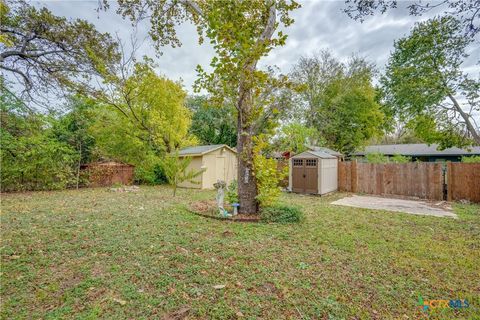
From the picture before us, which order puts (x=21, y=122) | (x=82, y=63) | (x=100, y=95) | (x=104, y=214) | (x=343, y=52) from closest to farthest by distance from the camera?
(x=104, y=214)
(x=82, y=63)
(x=21, y=122)
(x=100, y=95)
(x=343, y=52)

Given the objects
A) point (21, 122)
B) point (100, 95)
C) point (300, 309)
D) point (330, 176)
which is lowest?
point (300, 309)

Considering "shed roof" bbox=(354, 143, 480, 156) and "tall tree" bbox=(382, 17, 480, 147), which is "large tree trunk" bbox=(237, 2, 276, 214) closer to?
"tall tree" bbox=(382, 17, 480, 147)

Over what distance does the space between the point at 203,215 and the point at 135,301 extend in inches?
137

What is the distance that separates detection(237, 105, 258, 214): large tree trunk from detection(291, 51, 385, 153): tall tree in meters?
16.0

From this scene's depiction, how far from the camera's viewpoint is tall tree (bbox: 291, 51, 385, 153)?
20.1 m

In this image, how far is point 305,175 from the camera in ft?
33.0

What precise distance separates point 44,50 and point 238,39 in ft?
21.1

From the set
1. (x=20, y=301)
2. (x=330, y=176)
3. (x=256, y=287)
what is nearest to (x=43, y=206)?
(x=20, y=301)

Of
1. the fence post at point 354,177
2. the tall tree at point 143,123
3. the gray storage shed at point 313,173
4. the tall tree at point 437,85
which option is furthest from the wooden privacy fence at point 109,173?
the tall tree at point 437,85

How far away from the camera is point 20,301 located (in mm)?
2246

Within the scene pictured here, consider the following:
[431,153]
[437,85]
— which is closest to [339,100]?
[431,153]

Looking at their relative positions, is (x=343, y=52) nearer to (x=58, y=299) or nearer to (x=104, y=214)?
(x=104, y=214)

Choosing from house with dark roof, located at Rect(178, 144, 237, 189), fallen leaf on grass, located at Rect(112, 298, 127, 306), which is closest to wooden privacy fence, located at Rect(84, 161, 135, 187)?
house with dark roof, located at Rect(178, 144, 237, 189)

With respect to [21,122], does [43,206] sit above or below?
below
